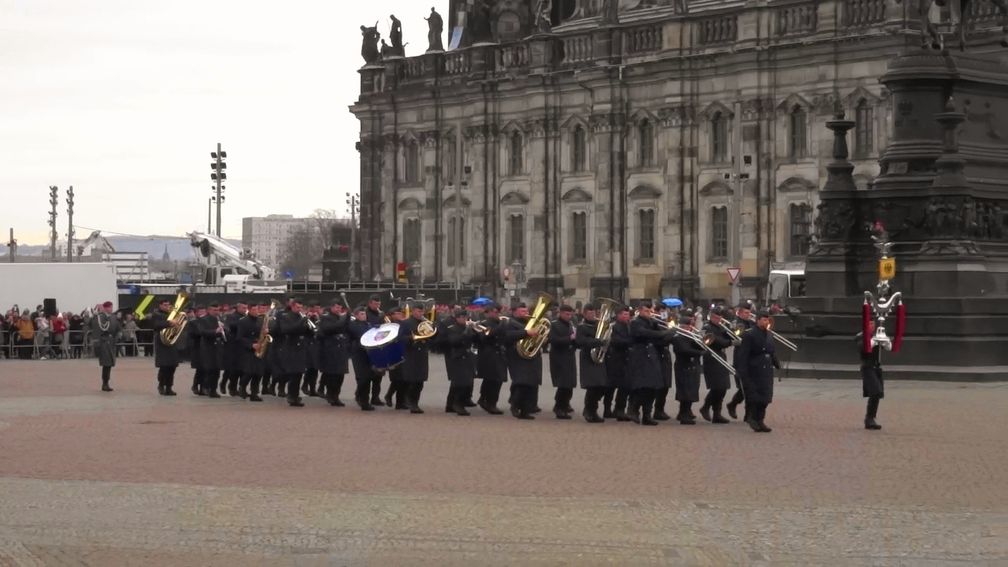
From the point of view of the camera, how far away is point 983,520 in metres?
A: 15.2

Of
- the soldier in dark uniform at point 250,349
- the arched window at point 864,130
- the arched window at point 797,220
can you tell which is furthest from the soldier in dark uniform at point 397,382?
the arched window at point 797,220

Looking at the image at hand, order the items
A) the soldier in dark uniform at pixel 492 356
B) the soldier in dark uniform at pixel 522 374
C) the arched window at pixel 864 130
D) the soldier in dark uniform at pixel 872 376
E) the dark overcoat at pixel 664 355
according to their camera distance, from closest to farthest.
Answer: the soldier in dark uniform at pixel 872 376 → the dark overcoat at pixel 664 355 → the soldier in dark uniform at pixel 522 374 → the soldier in dark uniform at pixel 492 356 → the arched window at pixel 864 130

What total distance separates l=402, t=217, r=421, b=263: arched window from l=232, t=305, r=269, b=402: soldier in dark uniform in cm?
5346

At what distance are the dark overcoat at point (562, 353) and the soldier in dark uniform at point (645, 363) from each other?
0.98 meters

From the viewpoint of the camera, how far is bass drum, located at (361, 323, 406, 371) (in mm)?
27547

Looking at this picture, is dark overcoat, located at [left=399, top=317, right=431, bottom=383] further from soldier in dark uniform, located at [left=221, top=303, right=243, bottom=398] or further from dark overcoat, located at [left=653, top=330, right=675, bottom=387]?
soldier in dark uniform, located at [left=221, top=303, right=243, bottom=398]

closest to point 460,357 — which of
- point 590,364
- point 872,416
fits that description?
point 590,364

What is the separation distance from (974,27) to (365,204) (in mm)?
34172

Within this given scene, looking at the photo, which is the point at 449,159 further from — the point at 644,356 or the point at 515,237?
the point at 644,356

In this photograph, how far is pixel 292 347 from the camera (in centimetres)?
2933

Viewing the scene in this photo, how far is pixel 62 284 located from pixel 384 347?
30.1 meters

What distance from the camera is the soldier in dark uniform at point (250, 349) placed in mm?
30688

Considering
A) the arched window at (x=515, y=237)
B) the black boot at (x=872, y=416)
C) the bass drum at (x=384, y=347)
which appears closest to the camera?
the black boot at (x=872, y=416)

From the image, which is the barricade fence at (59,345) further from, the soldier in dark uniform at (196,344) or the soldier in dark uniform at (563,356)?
the soldier in dark uniform at (563,356)
